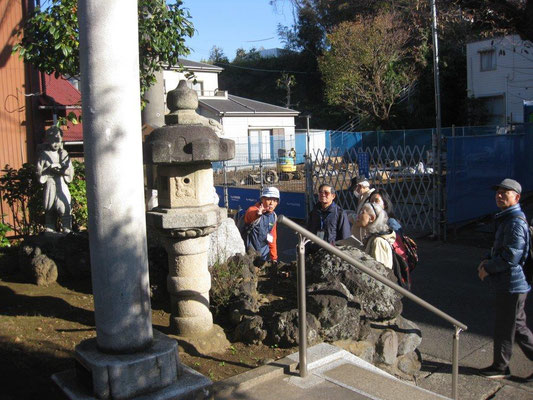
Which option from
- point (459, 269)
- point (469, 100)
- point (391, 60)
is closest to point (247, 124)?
point (391, 60)

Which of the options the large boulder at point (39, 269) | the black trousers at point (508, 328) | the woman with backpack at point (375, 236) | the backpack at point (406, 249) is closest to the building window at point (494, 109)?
the backpack at point (406, 249)

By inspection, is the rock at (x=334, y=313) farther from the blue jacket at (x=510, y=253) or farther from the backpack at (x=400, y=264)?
the blue jacket at (x=510, y=253)

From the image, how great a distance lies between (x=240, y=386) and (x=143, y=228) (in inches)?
49.9

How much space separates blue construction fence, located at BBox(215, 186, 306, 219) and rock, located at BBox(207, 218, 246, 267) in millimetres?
7074

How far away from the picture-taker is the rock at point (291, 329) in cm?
427

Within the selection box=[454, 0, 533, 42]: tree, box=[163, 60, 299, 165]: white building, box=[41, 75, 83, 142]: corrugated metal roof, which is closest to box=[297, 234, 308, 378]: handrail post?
box=[454, 0, 533, 42]: tree

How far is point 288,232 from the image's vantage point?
42.5 feet

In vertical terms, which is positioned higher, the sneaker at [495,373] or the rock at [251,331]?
the rock at [251,331]

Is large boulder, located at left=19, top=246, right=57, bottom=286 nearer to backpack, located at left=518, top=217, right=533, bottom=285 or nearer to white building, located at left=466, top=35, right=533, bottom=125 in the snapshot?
backpack, located at left=518, top=217, right=533, bottom=285

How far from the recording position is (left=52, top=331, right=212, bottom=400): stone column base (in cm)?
→ 309

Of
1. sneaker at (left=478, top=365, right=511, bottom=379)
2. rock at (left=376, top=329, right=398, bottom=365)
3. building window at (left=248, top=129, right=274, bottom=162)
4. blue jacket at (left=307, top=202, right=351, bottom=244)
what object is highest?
building window at (left=248, top=129, right=274, bottom=162)

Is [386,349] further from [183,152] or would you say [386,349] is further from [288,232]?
[288,232]

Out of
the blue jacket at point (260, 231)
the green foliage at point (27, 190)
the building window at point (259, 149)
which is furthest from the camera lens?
the building window at point (259, 149)

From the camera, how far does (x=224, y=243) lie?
20.2 ft
